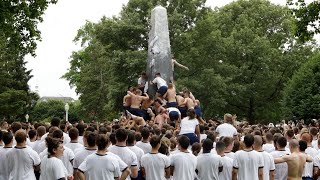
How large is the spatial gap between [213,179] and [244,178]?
1.88 ft

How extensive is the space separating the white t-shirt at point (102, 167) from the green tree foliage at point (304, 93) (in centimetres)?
4250

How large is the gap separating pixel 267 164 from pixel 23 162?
14.4ft

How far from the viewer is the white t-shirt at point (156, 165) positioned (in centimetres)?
1043

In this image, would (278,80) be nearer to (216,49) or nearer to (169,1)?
(216,49)

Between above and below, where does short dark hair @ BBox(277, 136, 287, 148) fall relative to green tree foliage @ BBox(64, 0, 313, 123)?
below

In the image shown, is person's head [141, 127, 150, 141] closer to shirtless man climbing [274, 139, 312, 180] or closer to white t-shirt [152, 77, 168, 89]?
shirtless man climbing [274, 139, 312, 180]

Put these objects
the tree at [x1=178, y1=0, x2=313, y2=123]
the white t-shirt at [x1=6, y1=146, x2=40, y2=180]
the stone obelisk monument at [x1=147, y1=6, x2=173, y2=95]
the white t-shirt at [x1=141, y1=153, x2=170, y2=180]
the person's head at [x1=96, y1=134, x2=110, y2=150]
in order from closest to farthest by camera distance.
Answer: the person's head at [x1=96, y1=134, x2=110, y2=150] → the white t-shirt at [x1=6, y1=146, x2=40, y2=180] → the white t-shirt at [x1=141, y1=153, x2=170, y2=180] → the stone obelisk monument at [x1=147, y1=6, x2=173, y2=95] → the tree at [x1=178, y1=0, x2=313, y2=123]

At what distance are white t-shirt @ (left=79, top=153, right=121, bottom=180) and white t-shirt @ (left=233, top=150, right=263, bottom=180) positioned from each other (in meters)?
2.43

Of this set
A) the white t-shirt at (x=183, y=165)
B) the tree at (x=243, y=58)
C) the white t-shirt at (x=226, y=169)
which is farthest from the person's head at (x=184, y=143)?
the tree at (x=243, y=58)

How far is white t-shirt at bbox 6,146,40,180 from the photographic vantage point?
33.8ft

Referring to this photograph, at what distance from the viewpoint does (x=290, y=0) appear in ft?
90.5

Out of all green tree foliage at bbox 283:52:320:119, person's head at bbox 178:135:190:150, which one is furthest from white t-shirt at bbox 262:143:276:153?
green tree foliage at bbox 283:52:320:119

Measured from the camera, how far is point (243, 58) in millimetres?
55531

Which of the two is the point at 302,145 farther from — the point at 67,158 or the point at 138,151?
the point at 67,158
